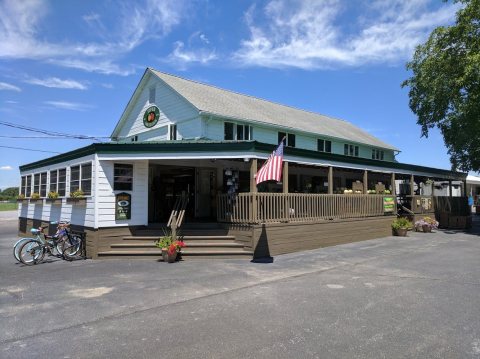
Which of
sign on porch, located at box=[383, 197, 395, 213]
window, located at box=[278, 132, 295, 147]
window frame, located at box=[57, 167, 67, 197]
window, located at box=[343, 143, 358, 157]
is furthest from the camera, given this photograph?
window, located at box=[343, 143, 358, 157]

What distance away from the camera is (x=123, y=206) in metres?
12.8

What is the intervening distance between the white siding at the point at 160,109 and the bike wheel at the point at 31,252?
8924mm

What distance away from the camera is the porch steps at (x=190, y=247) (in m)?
11.9

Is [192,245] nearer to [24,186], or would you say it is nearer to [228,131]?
[228,131]

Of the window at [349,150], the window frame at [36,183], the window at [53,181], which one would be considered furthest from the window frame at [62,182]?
the window at [349,150]

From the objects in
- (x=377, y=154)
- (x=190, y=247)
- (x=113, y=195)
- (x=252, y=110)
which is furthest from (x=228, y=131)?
(x=377, y=154)

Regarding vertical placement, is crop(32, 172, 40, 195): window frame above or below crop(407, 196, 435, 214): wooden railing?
above

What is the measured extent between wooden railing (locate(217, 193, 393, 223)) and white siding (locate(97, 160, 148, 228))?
8.35ft

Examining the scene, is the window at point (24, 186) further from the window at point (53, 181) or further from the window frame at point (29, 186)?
the window at point (53, 181)

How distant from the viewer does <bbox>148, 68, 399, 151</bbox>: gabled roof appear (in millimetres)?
19505

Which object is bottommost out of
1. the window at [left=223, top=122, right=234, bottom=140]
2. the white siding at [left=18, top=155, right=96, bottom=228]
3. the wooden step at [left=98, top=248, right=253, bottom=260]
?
the wooden step at [left=98, top=248, right=253, bottom=260]

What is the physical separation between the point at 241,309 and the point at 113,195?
7.38 metres

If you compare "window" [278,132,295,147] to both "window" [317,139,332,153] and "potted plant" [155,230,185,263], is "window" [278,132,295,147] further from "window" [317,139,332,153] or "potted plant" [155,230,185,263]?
"potted plant" [155,230,185,263]

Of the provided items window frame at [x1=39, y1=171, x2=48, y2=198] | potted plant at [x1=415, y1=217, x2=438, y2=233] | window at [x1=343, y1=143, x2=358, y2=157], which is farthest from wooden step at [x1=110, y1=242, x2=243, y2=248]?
window at [x1=343, y1=143, x2=358, y2=157]
